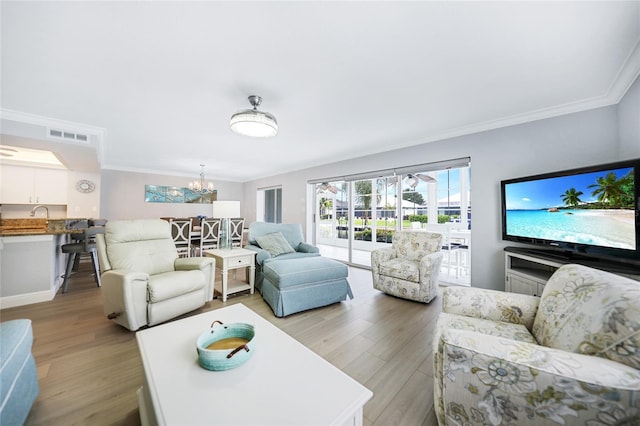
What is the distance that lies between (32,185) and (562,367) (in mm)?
8005

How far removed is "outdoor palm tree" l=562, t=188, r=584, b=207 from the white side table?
11.4 feet

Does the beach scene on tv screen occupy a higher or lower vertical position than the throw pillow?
higher

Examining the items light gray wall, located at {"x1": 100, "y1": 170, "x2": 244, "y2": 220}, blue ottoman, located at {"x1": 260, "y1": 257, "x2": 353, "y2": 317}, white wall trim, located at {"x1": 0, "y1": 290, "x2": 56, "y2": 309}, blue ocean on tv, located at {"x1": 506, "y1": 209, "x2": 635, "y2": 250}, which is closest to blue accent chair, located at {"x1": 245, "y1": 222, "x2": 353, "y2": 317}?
blue ottoman, located at {"x1": 260, "y1": 257, "x2": 353, "y2": 317}

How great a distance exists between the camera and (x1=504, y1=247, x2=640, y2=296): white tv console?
1.78 meters

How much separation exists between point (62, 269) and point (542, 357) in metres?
5.66

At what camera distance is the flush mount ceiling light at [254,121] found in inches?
82.5

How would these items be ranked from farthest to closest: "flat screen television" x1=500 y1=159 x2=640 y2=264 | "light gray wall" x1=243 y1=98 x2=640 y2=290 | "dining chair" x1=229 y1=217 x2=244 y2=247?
"dining chair" x1=229 y1=217 x2=244 y2=247
"light gray wall" x1=243 y1=98 x2=640 y2=290
"flat screen television" x1=500 y1=159 x2=640 y2=264

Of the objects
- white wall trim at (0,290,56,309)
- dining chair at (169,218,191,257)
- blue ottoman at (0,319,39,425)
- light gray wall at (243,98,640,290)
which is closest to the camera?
blue ottoman at (0,319,39,425)

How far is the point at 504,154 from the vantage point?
113 inches

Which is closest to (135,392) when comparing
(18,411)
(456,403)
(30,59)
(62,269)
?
(18,411)

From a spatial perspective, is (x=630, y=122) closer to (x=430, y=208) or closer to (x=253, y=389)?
(x=430, y=208)

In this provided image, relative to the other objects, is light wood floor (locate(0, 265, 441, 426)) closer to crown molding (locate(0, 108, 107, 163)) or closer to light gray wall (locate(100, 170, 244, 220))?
crown molding (locate(0, 108, 107, 163))

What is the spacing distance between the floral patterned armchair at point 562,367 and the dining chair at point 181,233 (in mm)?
4431

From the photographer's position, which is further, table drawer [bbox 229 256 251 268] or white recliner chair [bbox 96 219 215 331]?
table drawer [bbox 229 256 251 268]
